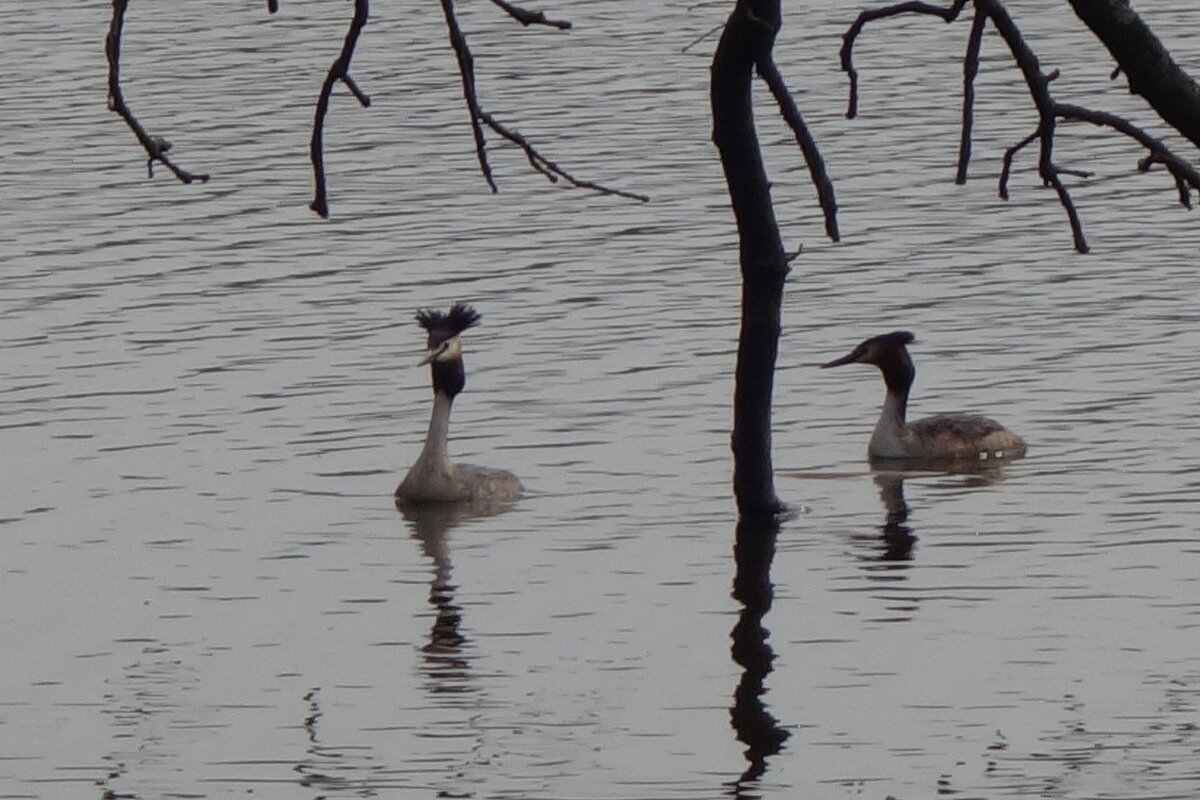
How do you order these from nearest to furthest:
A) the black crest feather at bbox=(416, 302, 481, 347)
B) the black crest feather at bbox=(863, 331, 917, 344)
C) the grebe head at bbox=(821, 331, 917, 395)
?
the black crest feather at bbox=(416, 302, 481, 347)
the grebe head at bbox=(821, 331, 917, 395)
the black crest feather at bbox=(863, 331, 917, 344)

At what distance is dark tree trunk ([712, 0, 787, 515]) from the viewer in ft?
47.2

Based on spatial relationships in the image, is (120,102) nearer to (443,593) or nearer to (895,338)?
(443,593)

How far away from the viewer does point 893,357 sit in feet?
68.3

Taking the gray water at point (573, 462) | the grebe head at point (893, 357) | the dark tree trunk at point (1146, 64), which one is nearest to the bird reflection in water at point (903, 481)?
the gray water at point (573, 462)

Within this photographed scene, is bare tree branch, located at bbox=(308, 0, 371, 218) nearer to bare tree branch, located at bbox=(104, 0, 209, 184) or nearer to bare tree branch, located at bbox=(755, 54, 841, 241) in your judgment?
bare tree branch, located at bbox=(104, 0, 209, 184)

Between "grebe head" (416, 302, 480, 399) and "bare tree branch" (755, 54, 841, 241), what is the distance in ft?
22.1

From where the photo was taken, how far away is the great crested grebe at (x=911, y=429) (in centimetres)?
1952

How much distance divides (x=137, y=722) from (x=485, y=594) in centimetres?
325

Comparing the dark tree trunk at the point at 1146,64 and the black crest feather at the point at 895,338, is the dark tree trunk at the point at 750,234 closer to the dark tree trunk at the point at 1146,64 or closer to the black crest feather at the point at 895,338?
the black crest feather at the point at 895,338

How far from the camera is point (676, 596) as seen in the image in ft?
52.3

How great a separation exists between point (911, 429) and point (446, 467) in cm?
363

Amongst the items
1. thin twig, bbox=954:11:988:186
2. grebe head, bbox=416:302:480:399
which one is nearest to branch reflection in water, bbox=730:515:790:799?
grebe head, bbox=416:302:480:399

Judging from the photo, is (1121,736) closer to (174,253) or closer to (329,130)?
(174,253)

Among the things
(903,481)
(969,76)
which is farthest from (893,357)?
(969,76)
